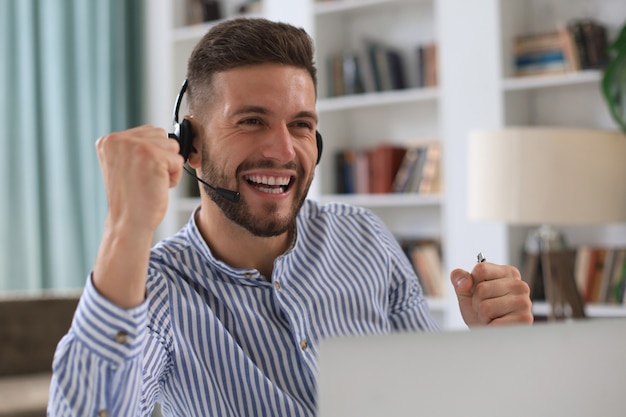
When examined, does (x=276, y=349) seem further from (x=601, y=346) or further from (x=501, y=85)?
(x=501, y=85)

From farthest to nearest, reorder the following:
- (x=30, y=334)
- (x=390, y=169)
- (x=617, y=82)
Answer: (x=390, y=169), (x=30, y=334), (x=617, y=82)

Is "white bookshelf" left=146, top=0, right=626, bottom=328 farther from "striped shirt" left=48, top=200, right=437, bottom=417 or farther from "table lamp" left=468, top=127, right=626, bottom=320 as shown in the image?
"striped shirt" left=48, top=200, right=437, bottom=417

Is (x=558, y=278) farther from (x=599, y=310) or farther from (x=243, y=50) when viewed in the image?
(x=243, y=50)

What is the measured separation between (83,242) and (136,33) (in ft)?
4.13

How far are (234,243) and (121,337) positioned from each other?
1.33 feet

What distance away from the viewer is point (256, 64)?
118 centimetres

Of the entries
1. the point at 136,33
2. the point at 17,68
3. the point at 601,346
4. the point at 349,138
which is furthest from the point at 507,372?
the point at 136,33

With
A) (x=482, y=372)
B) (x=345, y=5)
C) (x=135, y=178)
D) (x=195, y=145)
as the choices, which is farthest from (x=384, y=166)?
(x=482, y=372)

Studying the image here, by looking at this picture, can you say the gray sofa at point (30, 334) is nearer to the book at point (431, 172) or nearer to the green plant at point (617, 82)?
the book at point (431, 172)

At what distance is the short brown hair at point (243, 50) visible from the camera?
46.6 inches

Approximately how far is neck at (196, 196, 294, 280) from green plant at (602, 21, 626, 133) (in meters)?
2.13

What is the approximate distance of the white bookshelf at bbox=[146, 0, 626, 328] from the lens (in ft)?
11.2

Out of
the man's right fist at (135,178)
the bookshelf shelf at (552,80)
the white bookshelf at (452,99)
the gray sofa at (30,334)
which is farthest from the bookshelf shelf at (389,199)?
the man's right fist at (135,178)

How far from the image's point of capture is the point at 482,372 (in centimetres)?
57
